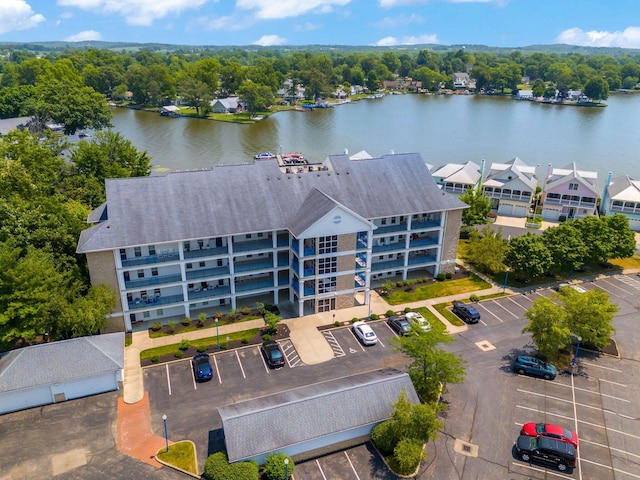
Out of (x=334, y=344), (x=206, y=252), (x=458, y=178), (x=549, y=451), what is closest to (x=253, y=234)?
(x=206, y=252)

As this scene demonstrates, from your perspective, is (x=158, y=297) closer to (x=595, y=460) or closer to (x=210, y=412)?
(x=210, y=412)

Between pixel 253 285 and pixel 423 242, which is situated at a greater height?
pixel 423 242

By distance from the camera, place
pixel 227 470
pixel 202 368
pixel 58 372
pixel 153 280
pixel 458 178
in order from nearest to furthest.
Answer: pixel 227 470, pixel 58 372, pixel 202 368, pixel 153 280, pixel 458 178

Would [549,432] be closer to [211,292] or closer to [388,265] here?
A: [388,265]

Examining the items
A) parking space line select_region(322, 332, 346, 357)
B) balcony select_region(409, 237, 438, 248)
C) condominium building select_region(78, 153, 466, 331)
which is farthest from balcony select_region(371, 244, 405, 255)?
parking space line select_region(322, 332, 346, 357)

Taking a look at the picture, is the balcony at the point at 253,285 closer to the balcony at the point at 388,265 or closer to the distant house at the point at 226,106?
the balcony at the point at 388,265

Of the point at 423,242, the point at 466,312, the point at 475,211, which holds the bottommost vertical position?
the point at 466,312

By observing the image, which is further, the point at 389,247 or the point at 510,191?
the point at 510,191
